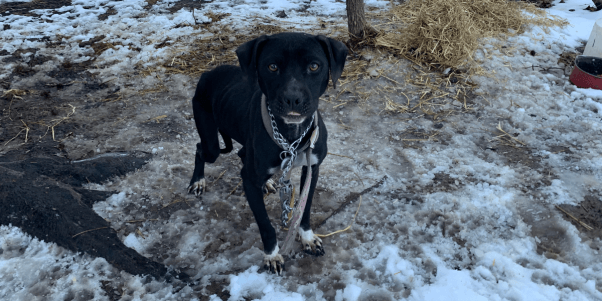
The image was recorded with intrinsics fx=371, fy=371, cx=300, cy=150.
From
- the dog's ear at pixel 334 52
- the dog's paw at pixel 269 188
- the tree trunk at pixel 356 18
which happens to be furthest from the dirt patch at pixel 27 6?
the dog's ear at pixel 334 52

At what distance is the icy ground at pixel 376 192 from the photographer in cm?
298

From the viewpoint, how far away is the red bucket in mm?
5611

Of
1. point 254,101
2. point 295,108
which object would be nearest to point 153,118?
point 254,101

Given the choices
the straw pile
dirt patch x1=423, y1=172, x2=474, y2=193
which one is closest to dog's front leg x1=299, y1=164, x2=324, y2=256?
dirt patch x1=423, y1=172, x2=474, y2=193

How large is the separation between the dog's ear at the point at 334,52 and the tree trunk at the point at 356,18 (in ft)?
14.1

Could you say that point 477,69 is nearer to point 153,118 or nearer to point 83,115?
point 153,118

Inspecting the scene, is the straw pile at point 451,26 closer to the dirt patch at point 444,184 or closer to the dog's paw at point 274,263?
the dirt patch at point 444,184

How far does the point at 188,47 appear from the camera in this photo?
7.16 m

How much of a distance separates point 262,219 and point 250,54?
1.32 m

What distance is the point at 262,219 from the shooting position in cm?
305

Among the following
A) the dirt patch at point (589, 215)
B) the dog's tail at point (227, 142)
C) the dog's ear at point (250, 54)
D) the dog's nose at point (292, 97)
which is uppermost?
the dog's ear at point (250, 54)

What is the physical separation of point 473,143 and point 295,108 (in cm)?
320

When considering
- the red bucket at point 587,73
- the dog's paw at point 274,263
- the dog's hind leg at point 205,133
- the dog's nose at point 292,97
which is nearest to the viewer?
the dog's nose at point 292,97

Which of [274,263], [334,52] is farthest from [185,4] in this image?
[274,263]
